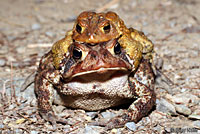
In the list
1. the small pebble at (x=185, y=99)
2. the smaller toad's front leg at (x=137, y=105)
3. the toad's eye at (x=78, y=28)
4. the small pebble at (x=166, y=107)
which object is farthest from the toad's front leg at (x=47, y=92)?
the small pebble at (x=185, y=99)

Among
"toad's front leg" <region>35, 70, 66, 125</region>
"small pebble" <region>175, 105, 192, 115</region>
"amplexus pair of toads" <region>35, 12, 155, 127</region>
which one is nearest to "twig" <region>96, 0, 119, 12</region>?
"amplexus pair of toads" <region>35, 12, 155, 127</region>

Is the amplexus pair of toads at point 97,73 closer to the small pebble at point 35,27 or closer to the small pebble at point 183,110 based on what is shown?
the small pebble at point 183,110

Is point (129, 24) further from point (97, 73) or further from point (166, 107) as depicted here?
point (97, 73)

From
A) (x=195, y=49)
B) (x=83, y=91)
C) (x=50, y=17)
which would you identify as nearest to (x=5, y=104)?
(x=83, y=91)

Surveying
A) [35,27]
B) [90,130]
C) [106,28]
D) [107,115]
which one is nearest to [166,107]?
[107,115]

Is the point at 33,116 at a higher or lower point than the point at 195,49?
lower

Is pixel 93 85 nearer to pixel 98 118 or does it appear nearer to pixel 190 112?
pixel 98 118

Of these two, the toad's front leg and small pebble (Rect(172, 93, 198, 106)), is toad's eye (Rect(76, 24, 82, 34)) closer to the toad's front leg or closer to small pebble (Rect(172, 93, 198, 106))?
the toad's front leg
